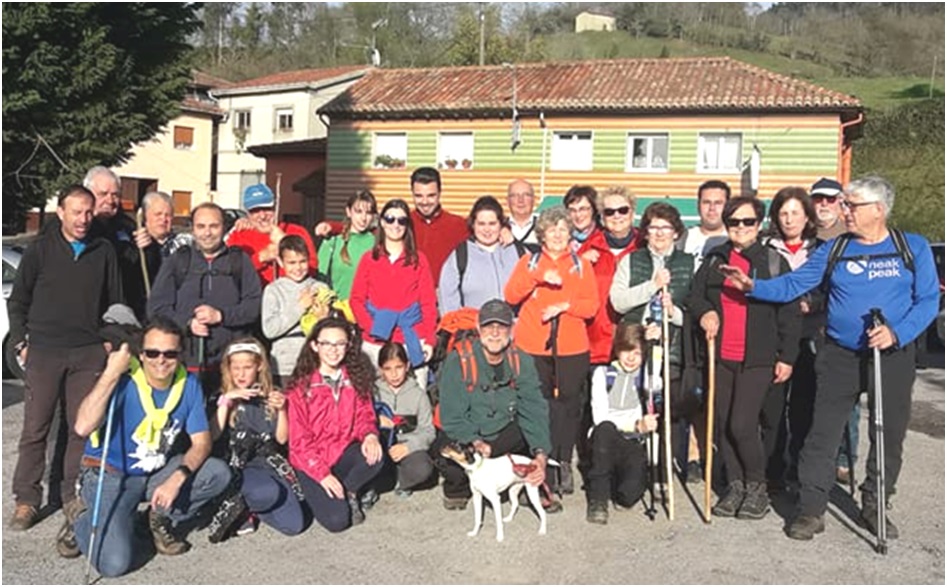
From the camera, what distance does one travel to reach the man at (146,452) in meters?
4.51

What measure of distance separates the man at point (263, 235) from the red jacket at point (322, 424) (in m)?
1.08

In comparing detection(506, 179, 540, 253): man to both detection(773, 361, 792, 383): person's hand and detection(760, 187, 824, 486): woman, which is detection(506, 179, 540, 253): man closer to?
detection(760, 187, 824, 486): woman

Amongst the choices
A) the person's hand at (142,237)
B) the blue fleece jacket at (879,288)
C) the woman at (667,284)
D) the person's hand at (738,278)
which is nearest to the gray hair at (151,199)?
the person's hand at (142,237)

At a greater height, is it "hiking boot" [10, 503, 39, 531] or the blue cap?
the blue cap

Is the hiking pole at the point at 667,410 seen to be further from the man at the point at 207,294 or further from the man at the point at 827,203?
the man at the point at 207,294

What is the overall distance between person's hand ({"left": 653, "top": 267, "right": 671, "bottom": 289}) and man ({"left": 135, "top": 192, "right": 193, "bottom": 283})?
2.92m

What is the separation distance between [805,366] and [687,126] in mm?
19671

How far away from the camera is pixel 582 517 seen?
5488 millimetres

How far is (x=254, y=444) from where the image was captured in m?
5.34

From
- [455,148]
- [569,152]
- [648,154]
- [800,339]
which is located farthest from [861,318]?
[455,148]

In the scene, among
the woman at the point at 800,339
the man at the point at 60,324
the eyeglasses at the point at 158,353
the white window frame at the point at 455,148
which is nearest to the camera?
the eyeglasses at the point at 158,353

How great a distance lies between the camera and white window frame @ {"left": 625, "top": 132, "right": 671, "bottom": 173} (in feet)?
82.1

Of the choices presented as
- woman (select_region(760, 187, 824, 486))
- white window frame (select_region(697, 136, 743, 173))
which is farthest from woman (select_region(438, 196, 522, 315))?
white window frame (select_region(697, 136, 743, 173))

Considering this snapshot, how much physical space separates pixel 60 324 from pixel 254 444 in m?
1.27
